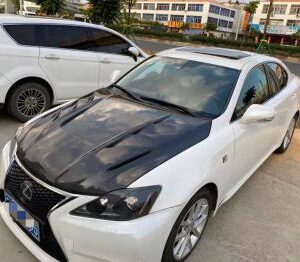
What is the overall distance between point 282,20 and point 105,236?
9674 cm

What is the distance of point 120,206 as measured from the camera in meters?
2.42

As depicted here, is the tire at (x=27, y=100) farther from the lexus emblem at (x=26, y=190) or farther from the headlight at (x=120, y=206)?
the headlight at (x=120, y=206)

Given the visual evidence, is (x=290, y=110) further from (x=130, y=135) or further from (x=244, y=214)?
(x=130, y=135)

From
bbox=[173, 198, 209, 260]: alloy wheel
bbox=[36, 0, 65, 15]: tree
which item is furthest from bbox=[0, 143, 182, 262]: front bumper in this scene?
bbox=[36, 0, 65, 15]: tree

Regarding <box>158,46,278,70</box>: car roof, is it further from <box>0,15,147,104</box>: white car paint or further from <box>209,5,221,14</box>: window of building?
<box>209,5,221,14</box>: window of building

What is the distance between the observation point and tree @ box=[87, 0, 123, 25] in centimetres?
1451

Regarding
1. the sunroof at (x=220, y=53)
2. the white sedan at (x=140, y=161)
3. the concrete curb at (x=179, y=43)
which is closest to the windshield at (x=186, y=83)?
the white sedan at (x=140, y=161)

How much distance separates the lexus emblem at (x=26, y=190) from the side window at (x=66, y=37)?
150 inches

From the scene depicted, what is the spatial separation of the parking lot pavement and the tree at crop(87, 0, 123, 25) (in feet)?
34.8

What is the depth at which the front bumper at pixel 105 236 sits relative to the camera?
234 cm

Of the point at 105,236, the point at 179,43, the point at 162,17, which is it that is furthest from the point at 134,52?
the point at 162,17

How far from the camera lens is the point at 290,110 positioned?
5207 mm

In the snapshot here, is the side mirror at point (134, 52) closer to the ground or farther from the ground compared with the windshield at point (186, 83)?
closer to the ground

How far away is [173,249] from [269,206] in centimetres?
178
